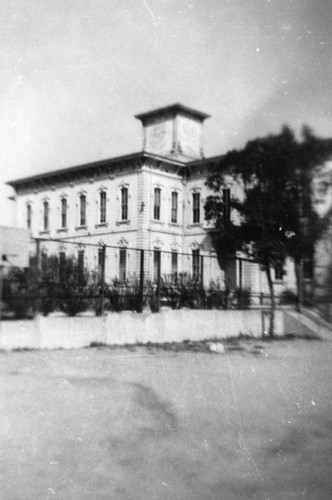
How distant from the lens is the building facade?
23.5 ft

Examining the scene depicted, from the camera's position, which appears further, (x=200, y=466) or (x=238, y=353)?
(x=238, y=353)

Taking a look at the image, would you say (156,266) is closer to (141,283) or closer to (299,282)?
(141,283)

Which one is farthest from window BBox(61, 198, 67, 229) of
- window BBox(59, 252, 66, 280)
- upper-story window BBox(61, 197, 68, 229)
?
window BBox(59, 252, 66, 280)

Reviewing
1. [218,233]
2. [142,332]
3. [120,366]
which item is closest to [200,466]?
[120,366]

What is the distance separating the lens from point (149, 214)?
33.6 ft

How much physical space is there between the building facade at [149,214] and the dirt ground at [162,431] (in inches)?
89.4

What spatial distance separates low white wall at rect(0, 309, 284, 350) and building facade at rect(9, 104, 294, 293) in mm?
865

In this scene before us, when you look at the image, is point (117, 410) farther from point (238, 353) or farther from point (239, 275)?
point (239, 275)

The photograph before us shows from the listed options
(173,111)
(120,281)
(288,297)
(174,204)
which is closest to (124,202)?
(174,204)

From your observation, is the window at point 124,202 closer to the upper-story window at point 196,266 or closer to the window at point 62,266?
the upper-story window at point 196,266

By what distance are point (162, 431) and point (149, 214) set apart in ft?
23.2

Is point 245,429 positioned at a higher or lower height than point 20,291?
lower

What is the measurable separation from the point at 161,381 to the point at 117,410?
1.06 m

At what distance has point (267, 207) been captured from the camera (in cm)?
603
